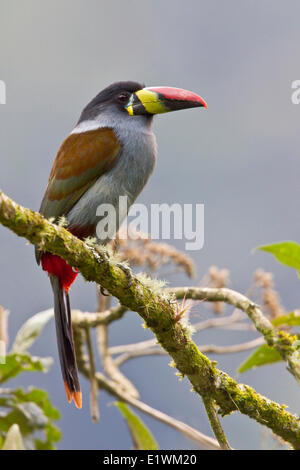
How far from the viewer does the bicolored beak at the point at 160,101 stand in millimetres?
3025

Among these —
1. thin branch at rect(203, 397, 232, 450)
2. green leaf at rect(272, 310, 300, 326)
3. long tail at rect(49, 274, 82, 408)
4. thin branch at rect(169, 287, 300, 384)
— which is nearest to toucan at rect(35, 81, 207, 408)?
long tail at rect(49, 274, 82, 408)

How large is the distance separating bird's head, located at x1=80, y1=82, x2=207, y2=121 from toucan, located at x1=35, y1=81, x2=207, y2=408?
0.17 ft

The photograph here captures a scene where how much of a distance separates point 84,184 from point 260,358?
1079 millimetres

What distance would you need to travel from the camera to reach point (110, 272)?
1.92 metres

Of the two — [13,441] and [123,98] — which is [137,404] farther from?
[123,98]

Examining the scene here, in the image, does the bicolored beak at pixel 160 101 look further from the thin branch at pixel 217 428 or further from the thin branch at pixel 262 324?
the thin branch at pixel 217 428

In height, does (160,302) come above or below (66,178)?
below

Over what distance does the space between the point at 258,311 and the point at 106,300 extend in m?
1.26

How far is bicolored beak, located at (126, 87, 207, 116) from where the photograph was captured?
119 inches

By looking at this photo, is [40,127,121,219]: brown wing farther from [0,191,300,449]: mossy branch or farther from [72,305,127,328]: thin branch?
[0,191,300,449]: mossy branch

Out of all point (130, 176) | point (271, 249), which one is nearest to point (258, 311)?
point (271, 249)

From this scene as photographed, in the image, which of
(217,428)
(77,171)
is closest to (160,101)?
(77,171)

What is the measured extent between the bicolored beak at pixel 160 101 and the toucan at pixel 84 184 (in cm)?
2

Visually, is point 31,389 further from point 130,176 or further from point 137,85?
point 137,85
